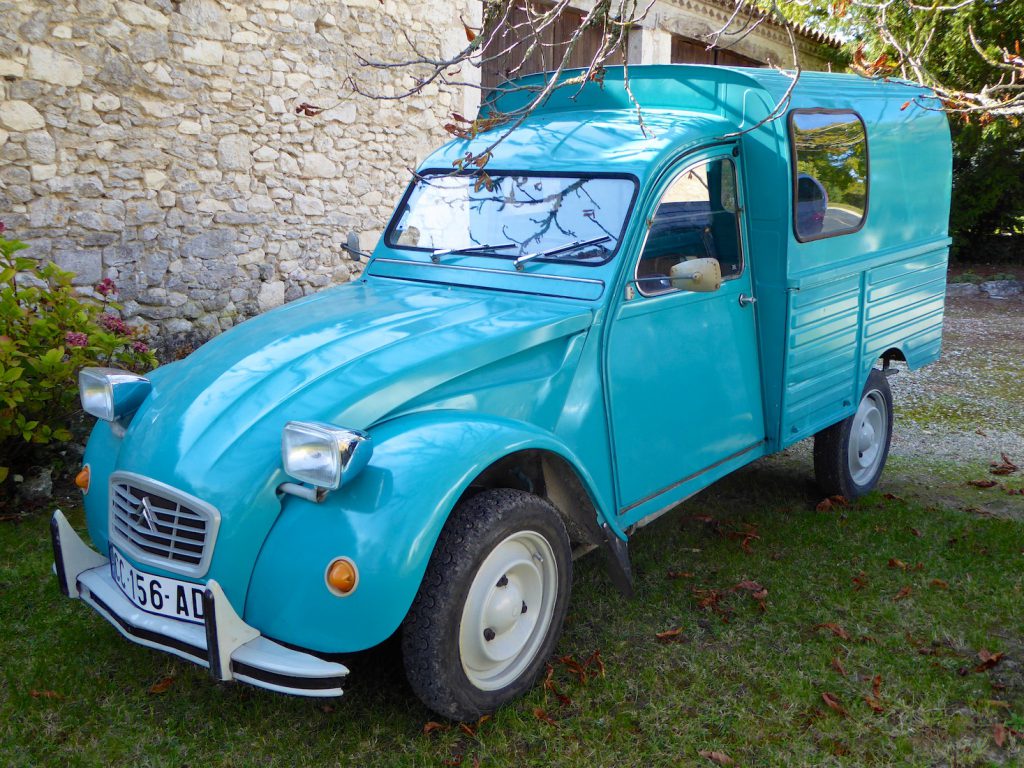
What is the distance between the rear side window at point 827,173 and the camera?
4.14m

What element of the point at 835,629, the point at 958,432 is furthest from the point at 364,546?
the point at 958,432

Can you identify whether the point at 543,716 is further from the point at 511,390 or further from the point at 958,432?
the point at 958,432

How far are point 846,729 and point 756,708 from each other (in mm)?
293

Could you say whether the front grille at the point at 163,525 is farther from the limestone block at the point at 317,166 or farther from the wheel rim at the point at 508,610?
the limestone block at the point at 317,166

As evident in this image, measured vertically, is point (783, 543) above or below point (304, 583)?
below

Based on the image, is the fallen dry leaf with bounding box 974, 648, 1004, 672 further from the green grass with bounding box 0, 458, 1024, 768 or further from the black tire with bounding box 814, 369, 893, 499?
the black tire with bounding box 814, 369, 893, 499

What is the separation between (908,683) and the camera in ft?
10.7

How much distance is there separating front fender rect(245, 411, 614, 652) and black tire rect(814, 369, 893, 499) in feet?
9.43

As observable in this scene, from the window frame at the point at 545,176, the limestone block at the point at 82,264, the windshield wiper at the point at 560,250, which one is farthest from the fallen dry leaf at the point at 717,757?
the limestone block at the point at 82,264

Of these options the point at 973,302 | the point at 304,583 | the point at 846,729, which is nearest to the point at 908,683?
the point at 846,729

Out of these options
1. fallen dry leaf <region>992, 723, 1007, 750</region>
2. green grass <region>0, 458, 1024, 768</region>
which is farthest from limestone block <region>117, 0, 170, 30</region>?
fallen dry leaf <region>992, 723, 1007, 750</region>

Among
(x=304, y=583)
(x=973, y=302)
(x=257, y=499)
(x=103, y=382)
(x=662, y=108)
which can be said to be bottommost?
(x=973, y=302)

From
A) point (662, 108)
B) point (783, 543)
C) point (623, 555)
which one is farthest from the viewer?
point (783, 543)

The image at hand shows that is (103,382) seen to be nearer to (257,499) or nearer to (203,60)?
(257,499)
